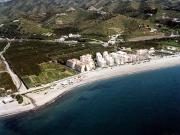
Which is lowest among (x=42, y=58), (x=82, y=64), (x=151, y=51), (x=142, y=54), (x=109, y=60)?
(x=151, y=51)

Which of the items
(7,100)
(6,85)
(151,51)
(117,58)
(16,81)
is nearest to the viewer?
(7,100)

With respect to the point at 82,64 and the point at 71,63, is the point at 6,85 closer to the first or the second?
the point at 71,63

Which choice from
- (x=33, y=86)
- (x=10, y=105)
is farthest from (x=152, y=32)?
(x=10, y=105)

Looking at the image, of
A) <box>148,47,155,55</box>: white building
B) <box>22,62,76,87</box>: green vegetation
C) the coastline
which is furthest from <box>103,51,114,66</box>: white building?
<box>148,47,155,55</box>: white building

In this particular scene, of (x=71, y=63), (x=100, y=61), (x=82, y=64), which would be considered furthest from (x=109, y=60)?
(x=71, y=63)

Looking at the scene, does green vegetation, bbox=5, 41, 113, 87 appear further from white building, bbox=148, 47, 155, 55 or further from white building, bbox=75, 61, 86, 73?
white building, bbox=148, 47, 155, 55

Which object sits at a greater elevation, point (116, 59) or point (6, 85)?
point (6, 85)

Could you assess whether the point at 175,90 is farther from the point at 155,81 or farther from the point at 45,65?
the point at 45,65
